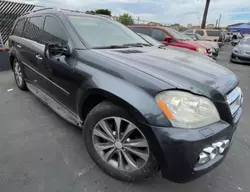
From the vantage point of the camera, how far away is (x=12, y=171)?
207 cm

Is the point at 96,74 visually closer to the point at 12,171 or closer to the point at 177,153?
the point at 177,153

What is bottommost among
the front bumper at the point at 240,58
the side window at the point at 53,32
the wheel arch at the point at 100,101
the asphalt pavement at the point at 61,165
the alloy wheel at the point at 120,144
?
the asphalt pavement at the point at 61,165

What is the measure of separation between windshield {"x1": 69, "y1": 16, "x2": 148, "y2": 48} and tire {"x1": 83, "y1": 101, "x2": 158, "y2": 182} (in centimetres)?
88

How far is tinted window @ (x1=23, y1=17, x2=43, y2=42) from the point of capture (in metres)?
3.12

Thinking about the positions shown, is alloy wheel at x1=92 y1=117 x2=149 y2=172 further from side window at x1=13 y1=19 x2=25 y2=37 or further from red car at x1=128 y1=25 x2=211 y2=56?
red car at x1=128 y1=25 x2=211 y2=56

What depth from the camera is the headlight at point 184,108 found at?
1506 mm

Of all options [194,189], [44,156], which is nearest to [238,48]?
[194,189]

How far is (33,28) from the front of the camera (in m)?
3.34

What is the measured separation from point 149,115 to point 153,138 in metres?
0.18

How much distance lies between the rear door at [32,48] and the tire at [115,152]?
1.52 m

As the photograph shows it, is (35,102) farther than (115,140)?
Yes

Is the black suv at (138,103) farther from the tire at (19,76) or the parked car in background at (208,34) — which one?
the parked car in background at (208,34)

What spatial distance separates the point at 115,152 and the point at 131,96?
67cm

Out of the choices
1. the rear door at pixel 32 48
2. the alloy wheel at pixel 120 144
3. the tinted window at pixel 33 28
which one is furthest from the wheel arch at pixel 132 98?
the tinted window at pixel 33 28
